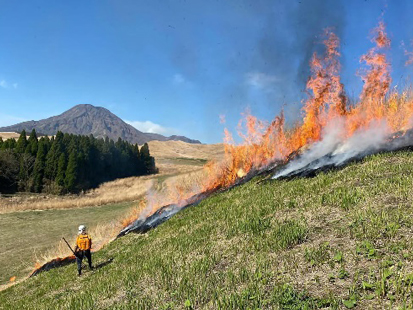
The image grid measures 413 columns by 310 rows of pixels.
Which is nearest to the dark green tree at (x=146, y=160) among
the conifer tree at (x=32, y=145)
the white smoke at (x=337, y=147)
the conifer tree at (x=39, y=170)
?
the conifer tree at (x=32, y=145)

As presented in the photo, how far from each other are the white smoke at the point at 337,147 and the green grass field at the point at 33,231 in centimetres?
2010

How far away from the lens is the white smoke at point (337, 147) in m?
17.0

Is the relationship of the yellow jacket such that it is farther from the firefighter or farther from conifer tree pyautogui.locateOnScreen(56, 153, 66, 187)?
conifer tree pyautogui.locateOnScreen(56, 153, 66, 187)

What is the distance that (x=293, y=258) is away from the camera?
23.7 ft

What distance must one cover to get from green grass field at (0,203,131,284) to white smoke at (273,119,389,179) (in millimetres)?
20098

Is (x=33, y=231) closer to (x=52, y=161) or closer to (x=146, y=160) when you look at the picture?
(x=52, y=161)

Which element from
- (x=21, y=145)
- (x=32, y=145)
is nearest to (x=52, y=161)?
(x=32, y=145)

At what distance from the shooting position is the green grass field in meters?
23.5

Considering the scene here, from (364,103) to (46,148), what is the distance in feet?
237

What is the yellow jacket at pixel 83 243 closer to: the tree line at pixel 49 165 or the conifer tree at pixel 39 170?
the tree line at pixel 49 165

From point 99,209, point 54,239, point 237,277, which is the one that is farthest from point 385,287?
point 99,209

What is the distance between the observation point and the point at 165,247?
38.7 ft

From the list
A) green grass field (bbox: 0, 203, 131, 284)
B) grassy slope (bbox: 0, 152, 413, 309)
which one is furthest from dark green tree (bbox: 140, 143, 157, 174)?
grassy slope (bbox: 0, 152, 413, 309)

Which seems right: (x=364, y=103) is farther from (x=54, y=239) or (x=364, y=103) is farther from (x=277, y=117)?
(x=54, y=239)
